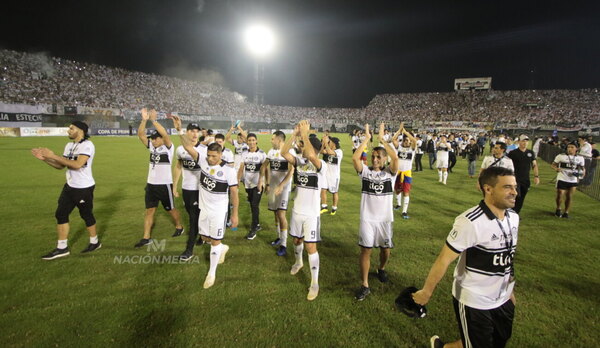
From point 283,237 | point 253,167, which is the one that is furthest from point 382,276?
point 253,167

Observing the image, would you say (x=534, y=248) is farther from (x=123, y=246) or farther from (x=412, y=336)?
(x=123, y=246)

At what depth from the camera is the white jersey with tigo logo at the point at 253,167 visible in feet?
21.9

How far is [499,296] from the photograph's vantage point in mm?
2457

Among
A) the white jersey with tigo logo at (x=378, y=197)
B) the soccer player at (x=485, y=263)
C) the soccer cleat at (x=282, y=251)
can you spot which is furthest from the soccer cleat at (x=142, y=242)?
the soccer player at (x=485, y=263)

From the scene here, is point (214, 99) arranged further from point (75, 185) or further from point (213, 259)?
point (213, 259)

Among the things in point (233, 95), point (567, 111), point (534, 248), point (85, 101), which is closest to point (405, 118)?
point (567, 111)

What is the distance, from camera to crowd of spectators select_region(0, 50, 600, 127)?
1559 inches

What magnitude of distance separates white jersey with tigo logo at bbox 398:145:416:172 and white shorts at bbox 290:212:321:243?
5429mm

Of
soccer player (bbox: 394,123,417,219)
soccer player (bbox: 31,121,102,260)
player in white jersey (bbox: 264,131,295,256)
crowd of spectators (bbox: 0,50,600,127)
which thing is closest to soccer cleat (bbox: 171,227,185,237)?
soccer player (bbox: 31,121,102,260)

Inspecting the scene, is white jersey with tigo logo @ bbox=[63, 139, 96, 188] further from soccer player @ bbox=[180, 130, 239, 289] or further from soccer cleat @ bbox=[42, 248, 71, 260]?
soccer player @ bbox=[180, 130, 239, 289]

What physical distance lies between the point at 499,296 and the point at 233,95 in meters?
78.7

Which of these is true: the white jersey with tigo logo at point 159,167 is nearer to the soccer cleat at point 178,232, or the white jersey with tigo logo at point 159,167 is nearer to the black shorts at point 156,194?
the black shorts at point 156,194

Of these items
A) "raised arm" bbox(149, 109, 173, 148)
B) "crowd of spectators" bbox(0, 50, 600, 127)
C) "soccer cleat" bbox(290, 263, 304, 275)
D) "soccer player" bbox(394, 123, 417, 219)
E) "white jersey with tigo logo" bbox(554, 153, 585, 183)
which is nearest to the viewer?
"soccer cleat" bbox(290, 263, 304, 275)

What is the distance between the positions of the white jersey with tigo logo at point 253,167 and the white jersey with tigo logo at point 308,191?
2333 millimetres
